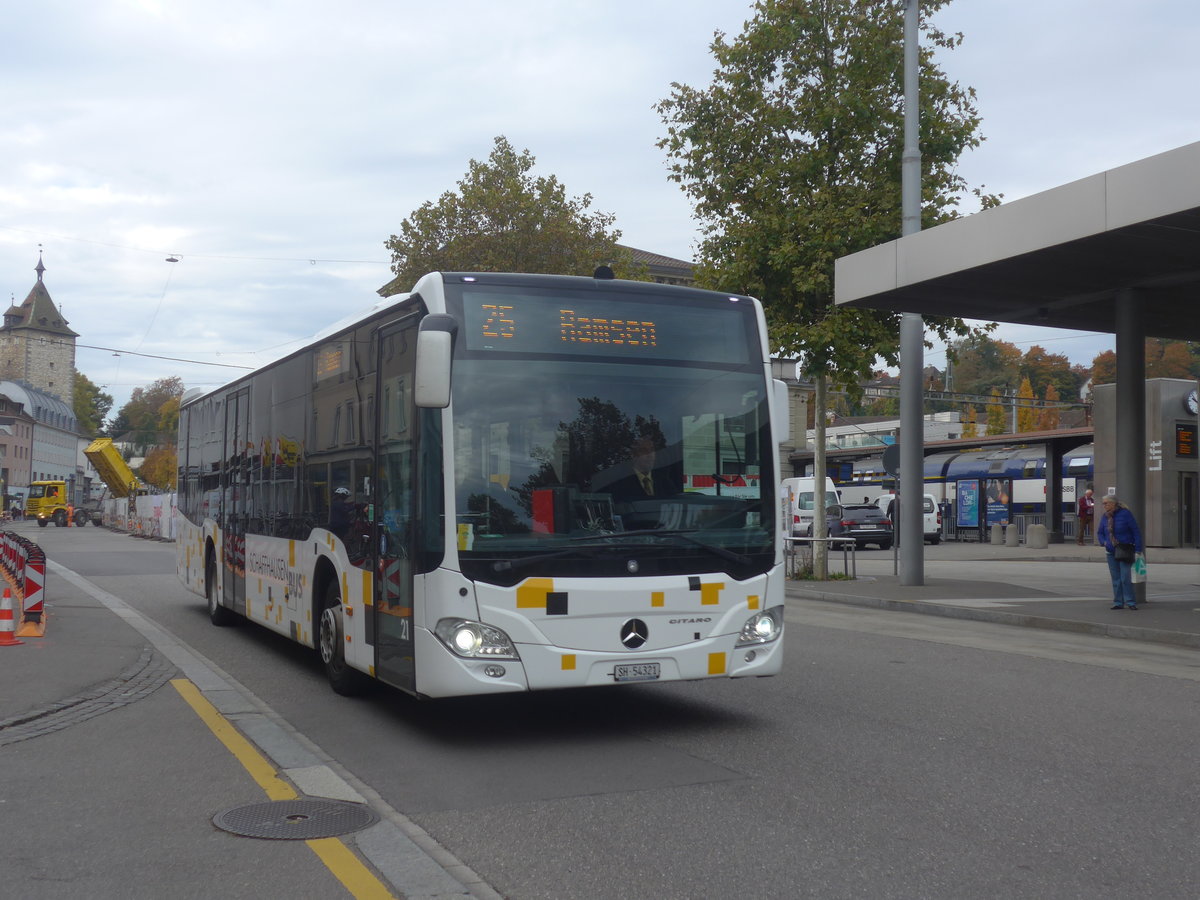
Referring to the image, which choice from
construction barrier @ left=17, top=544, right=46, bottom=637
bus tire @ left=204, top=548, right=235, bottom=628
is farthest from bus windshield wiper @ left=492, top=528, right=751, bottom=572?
bus tire @ left=204, top=548, right=235, bottom=628

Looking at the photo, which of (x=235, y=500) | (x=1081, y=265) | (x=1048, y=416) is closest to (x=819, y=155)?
(x=1081, y=265)

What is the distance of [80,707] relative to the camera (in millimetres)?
8961

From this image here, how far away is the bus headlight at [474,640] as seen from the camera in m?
7.28

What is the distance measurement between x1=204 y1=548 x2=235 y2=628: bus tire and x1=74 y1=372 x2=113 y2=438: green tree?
152050 mm

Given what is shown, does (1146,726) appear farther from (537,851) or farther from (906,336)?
(906,336)

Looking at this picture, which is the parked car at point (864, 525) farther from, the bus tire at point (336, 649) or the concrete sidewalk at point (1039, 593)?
the bus tire at point (336, 649)

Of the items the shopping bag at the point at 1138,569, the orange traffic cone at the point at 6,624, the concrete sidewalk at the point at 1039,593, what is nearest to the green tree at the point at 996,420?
the concrete sidewalk at the point at 1039,593

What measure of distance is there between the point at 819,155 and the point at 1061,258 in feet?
22.5

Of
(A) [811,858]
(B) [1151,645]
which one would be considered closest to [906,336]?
(B) [1151,645]

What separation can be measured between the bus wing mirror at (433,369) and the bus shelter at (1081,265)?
30.0ft

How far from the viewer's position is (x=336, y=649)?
947 cm

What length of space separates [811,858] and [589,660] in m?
2.53

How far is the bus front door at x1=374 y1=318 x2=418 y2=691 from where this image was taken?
25.2ft

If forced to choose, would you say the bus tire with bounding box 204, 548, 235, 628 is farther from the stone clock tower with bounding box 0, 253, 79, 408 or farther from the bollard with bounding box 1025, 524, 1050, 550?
the stone clock tower with bounding box 0, 253, 79, 408
